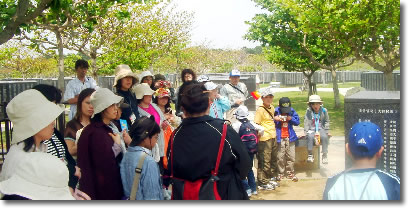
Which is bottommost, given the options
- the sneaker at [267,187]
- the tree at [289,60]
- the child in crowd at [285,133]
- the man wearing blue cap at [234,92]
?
the sneaker at [267,187]

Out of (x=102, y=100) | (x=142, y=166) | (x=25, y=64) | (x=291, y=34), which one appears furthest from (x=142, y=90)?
(x=25, y=64)

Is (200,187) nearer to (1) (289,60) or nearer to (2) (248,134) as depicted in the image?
(2) (248,134)

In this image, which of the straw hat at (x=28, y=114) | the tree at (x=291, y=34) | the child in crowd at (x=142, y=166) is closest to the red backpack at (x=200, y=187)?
the child in crowd at (x=142, y=166)

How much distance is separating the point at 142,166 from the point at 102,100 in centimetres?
74

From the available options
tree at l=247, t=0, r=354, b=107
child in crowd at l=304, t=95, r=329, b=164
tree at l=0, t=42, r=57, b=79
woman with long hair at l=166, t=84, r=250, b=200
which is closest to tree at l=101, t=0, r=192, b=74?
tree at l=247, t=0, r=354, b=107

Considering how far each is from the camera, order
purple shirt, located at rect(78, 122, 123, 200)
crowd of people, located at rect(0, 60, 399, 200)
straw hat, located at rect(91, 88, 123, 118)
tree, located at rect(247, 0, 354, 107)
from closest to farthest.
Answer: crowd of people, located at rect(0, 60, 399, 200)
purple shirt, located at rect(78, 122, 123, 200)
straw hat, located at rect(91, 88, 123, 118)
tree, located at rect(247, 0, 354, 107)

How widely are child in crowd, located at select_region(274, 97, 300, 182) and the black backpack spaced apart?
29.4 inches

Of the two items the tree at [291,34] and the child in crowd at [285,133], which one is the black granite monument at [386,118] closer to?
the child in crowd at [285,133]

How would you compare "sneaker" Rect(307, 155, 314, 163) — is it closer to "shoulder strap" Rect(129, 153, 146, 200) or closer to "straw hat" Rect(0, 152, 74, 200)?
"shoulder strap" Rect(129, 153, 146, 200)

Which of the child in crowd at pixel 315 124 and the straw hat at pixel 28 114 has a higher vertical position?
the straw hat at pixel 28 114

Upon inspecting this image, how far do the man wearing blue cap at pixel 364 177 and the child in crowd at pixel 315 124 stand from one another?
4401 millimetres

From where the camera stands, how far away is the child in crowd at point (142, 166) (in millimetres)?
3539

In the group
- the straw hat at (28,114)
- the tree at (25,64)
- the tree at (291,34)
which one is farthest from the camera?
the tree at (25,64)

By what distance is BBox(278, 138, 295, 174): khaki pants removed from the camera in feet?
21.5
